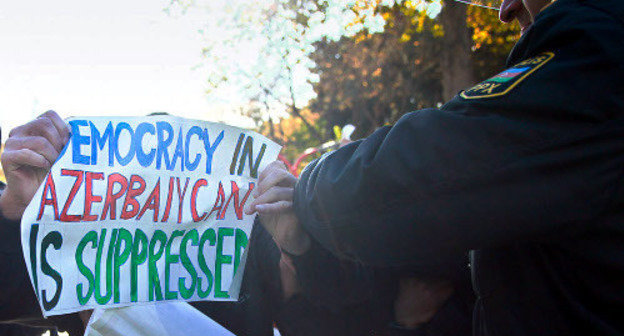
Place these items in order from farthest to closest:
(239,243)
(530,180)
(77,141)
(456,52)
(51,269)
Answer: (456,52), (239,243), (77,141), (51,269), (530,180)

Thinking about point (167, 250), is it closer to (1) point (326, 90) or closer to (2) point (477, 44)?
(2) point (477, 44)

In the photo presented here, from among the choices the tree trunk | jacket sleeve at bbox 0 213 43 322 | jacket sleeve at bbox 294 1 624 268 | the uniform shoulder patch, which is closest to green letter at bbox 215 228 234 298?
jacket sleeve at bbox 0 213 43 322

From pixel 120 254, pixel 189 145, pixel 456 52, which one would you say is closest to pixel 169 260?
pixel 120 254

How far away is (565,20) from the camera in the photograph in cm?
89

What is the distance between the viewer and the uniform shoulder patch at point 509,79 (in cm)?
90

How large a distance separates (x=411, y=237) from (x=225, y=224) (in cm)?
79

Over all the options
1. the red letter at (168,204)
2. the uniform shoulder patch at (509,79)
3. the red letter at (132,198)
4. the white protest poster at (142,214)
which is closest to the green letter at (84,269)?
the white protest poster at (142,214)

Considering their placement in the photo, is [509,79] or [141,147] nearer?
[509,79]

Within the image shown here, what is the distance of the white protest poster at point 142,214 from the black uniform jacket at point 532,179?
65 centimetres

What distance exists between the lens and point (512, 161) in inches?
34.6

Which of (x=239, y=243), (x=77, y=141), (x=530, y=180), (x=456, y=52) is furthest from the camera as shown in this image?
(x=456, y=52)

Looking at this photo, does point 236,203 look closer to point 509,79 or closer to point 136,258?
point 136,258

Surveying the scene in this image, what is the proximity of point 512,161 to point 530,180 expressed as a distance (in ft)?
0.16

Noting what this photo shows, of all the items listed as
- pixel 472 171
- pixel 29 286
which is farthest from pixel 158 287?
pixel 472 171
